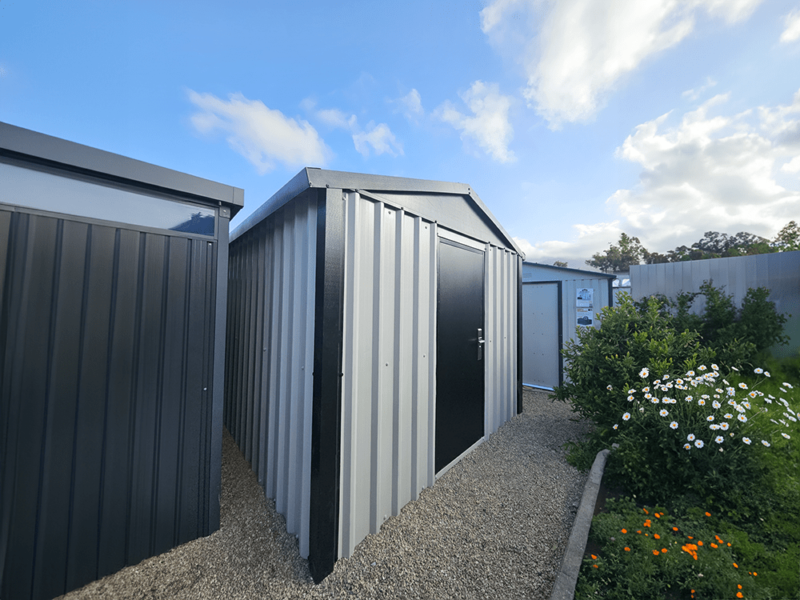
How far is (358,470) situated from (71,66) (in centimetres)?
745

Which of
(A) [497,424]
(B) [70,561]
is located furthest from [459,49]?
(B) [70,561]

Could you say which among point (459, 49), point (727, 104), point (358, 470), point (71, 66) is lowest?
point (358, 470)

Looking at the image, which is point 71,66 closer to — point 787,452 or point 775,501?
point 775,501

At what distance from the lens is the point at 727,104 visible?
4.04 meters

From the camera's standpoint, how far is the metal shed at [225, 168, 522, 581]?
179cm

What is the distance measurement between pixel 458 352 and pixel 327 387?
1724mm

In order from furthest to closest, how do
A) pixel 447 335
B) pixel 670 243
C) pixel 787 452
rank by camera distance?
pixel 670 243 → pixel 447 335 → pixel 787 452

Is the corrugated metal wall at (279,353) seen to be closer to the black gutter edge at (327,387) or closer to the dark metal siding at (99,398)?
the black gutter edge at (327,387)

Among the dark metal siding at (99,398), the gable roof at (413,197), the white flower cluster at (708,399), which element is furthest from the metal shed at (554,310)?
the dark metal siding at (99,398)

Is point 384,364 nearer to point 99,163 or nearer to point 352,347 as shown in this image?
point 352,347

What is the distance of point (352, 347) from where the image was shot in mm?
1903

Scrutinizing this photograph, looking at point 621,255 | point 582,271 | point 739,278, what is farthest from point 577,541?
point 621,255

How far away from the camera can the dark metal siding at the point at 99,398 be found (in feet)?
4.72

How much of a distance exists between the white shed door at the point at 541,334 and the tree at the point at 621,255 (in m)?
23.5
